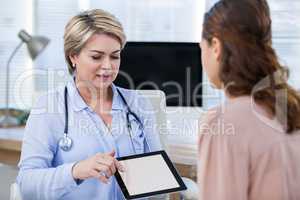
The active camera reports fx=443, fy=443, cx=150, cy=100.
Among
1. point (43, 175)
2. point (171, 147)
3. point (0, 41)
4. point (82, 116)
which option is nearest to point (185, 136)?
point (171, 147)

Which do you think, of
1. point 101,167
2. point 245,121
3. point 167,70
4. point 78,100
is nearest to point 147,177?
point 101,167

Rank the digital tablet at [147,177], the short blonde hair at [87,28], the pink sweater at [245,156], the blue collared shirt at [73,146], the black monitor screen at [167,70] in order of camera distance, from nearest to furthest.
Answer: the pink sweater at [245,156] → the digital tablet at [147,177] → the blue collared shirt at [73,146] → the short blonde hair at [87,28] → the black monitor screen at [167,70]

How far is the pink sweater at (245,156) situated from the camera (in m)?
0.89

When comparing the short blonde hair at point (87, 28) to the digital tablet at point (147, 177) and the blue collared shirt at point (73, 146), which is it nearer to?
the blue collared shirt at point (73, 146)

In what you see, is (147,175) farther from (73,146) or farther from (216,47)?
(216,47)

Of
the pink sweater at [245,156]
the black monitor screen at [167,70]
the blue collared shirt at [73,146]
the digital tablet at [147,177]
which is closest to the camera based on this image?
the pink sweater at [245,156]

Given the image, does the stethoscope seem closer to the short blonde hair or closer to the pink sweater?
the short blonde hair

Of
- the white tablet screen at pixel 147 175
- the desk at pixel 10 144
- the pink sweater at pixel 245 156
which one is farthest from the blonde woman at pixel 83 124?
the desk at pixel 10 144

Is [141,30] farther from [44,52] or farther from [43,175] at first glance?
[43,175]

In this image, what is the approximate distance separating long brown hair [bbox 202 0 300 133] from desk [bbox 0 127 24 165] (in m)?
1.97

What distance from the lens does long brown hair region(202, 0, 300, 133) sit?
0.92 metres

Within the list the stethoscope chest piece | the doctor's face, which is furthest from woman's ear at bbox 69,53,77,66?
the stethoscope chest piece

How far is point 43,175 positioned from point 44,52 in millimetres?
2220

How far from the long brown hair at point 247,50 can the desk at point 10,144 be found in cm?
197
